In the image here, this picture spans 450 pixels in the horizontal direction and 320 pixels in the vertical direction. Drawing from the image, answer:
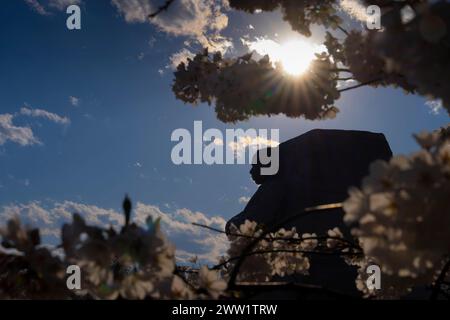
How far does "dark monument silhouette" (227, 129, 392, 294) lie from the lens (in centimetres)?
1767

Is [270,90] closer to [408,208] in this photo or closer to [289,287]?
[289,287]

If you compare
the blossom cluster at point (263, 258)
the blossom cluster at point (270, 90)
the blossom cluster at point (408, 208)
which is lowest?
the blossom cluster at point (263, 258)

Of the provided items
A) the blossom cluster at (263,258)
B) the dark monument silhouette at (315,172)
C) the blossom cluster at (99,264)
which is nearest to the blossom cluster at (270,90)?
the blossom cluster at (263,258)

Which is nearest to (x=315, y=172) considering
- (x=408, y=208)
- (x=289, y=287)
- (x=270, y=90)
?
(x=270, y=90)

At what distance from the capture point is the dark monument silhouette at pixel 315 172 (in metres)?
17.7

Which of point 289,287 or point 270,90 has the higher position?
point 270,90

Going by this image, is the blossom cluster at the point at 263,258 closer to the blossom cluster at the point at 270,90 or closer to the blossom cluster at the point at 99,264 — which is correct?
the blossom cluster at the point at 270,90

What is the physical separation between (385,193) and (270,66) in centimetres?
245

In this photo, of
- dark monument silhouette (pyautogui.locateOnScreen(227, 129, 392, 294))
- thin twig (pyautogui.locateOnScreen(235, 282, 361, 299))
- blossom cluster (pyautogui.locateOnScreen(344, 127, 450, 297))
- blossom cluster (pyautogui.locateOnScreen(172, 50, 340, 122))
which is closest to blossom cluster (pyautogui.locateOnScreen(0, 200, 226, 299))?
thin twig (pyautogui.locateOnScreen(235, 282, 361, 299))

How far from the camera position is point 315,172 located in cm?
1816

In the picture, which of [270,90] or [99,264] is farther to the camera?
[270,90]

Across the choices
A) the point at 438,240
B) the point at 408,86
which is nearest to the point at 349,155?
the point at 408,86

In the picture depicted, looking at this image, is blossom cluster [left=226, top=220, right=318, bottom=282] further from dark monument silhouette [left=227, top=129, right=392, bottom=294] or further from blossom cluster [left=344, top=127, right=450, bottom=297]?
dark monument silhouette [left=227, top=129, right=392, bottom=294]
